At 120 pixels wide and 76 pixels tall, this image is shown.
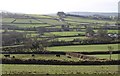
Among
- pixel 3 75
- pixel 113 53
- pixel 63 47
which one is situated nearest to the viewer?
pixel 3 75

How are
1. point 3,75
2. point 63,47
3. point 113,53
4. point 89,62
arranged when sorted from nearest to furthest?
point 3,75 < point 89,62 < point 113,53 < point 63,47

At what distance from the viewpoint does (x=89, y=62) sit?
121 feet

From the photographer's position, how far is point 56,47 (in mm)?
58531

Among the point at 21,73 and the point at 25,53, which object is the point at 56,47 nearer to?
the point at 25,53

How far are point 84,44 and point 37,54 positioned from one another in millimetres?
14401

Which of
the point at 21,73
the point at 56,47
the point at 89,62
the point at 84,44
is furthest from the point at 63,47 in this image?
the point at 21,73

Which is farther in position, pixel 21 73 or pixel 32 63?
pixel 32 63

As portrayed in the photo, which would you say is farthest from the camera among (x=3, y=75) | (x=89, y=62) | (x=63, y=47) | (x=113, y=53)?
(x=63, y=47)

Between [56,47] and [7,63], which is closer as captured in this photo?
[7,63]

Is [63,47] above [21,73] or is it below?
below

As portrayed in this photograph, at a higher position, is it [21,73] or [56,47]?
[21,73]

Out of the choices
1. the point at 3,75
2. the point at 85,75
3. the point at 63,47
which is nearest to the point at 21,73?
the point at 3,75

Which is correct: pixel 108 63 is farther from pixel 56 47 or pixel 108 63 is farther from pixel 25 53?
pixel 56 47

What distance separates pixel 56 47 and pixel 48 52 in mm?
8374
